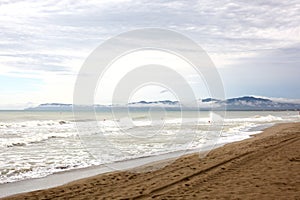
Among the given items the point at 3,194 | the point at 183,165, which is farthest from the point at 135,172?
the point at 3,194

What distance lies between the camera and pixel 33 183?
1003 cm

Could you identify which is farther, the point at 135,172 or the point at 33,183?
the point at 135,172

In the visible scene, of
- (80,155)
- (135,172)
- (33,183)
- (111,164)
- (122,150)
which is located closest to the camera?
(33,183)

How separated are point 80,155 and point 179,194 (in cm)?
841

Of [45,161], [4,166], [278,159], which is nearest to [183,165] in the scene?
[278,159]

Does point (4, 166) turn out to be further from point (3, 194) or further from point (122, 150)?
point (122, 150)

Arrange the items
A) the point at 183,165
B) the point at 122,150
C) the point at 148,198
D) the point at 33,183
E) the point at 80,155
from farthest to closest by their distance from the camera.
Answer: the point at 122,150 < the point at 80,155 < the point at 183,165 < the point at 33,183 < the point at 148,198

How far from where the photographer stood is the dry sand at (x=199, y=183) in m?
7.97

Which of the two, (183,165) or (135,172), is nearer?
(135,172)

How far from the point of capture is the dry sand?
7.97m

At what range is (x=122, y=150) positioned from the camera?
17594 mm

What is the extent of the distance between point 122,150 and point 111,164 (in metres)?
4.26

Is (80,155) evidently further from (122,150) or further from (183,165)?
(183,165)

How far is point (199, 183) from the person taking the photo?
910 cm
